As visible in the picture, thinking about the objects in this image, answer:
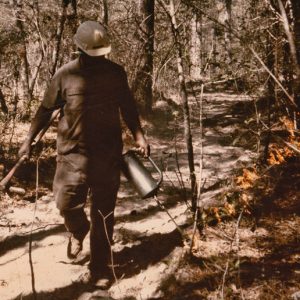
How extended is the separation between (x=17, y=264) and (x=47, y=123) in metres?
1.70

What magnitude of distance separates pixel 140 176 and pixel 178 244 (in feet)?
4.41

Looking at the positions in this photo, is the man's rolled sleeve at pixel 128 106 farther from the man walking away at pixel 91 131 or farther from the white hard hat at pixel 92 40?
the white hard hat at pixel 92 40

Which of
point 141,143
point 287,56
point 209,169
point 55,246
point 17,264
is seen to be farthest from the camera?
point 209,169

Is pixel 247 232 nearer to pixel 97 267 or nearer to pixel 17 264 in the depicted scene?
pixel 97 267

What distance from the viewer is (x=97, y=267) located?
3938 millimetres

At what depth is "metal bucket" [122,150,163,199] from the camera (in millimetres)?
3598

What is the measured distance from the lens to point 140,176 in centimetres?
367

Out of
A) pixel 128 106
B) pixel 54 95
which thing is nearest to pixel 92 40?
pixel 54 95

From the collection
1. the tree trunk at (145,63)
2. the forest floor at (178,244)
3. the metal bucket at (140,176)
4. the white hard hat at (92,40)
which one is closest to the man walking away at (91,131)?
the white hard hat at (92,40)

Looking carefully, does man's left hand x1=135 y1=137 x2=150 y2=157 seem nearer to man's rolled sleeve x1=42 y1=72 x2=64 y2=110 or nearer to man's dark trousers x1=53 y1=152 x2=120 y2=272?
man's dark trousers x1=53 y1=152 x2=120 y2=272

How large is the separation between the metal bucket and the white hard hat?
0.97 metres

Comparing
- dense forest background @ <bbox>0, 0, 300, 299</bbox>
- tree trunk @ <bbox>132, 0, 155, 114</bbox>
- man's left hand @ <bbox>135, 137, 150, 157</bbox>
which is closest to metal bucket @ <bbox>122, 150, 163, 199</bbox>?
man's left hand @ <bbox>135, 137, 150, 157</bbox>

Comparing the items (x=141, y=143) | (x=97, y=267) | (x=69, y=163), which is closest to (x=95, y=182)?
(x=69, y=163)

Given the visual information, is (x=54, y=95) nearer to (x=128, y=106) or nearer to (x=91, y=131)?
(x=91, y=131)
